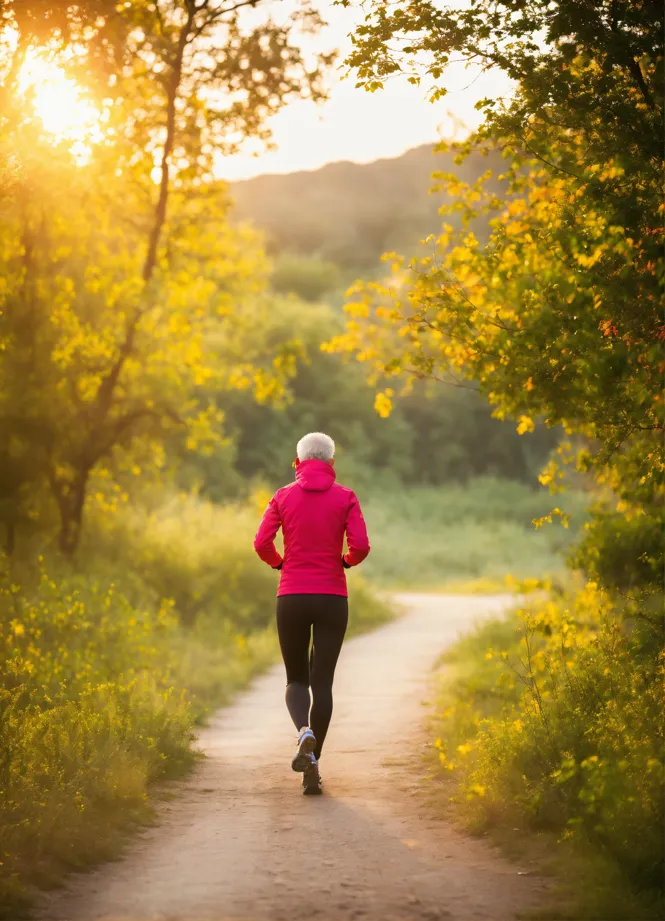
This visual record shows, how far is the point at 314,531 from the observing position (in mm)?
7320

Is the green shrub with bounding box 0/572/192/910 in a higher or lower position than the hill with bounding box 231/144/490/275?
lower

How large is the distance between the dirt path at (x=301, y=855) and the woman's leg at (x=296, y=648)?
22.6 inches

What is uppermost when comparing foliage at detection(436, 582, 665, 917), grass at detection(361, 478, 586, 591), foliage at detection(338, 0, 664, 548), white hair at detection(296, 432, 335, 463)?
foliage at detection(338, 0, 664, 548)

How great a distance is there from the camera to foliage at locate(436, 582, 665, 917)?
208 inches

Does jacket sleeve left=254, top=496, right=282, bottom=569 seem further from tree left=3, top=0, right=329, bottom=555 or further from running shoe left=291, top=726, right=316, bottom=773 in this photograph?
tree left=3, top=0, right=329, bottom=555

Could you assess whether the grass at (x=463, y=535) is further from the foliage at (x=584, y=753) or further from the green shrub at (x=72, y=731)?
the foliage at (x=584, y=753)

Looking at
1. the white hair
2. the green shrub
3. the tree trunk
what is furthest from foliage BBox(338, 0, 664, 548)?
the tree trunk

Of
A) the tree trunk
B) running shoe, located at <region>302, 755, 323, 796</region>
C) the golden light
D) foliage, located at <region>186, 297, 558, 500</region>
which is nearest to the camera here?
running shoe, located at <region>302, 755, 323, 796</region>

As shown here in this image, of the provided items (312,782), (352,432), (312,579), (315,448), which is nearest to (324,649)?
(312,579)

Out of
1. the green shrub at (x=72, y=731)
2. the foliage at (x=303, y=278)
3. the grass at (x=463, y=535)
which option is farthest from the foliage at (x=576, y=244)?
the foliage at (x=303, y=278)

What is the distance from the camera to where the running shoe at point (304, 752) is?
7203mm

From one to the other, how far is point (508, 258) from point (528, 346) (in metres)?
1.15

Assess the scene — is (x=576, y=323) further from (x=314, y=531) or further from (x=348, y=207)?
(x=348, y=207)

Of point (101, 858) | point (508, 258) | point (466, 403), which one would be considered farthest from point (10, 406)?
point (466, 403)
